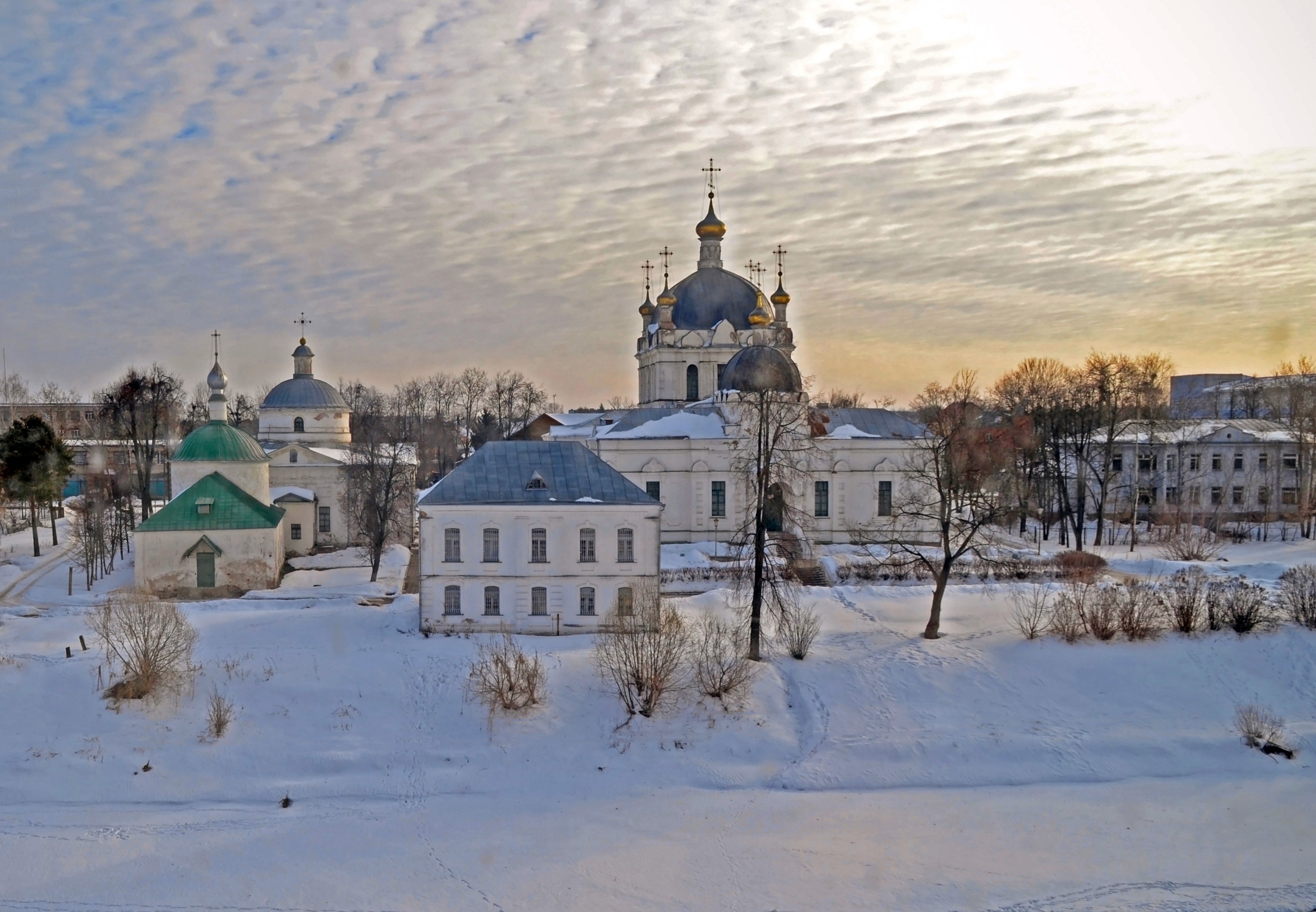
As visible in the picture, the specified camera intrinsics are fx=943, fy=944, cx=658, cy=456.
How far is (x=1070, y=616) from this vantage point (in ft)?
76.1

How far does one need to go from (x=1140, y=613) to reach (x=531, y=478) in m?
15.9

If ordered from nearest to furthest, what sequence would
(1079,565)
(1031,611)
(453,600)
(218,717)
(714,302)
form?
1. (218,717)
2. (1031,611)
3. (453,600)
4. (1079,565)
5. (714,302)

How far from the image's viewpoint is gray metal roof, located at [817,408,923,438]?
37.4m

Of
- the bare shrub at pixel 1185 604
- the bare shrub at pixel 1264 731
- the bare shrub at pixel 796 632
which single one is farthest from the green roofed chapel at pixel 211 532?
the bare shrub at pixel 1264 731

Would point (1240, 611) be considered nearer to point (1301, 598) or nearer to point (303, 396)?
point (1301, 598)

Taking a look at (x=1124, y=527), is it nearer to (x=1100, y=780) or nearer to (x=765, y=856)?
(x=1100, y=780)

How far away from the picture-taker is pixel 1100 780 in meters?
18.0

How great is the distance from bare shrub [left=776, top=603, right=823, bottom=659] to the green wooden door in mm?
19669

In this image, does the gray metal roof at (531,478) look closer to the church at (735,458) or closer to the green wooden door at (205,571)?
the church at (735,458)

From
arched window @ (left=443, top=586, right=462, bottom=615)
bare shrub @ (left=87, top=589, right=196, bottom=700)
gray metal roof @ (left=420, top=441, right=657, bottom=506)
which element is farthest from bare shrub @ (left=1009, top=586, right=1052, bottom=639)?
bare shrub @ (left=87, top=589, right=196, bottom=700)

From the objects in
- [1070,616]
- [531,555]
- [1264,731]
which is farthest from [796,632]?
[1264,731]

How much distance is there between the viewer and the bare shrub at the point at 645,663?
19.9 m

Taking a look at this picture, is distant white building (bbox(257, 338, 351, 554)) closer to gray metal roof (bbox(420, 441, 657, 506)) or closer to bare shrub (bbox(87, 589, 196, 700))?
gray metal roof (bbox(420, 441, 657, 506))

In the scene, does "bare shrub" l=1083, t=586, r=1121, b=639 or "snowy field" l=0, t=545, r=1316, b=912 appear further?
"bare shrub" l=1083, t=586, r=1121, b=639
